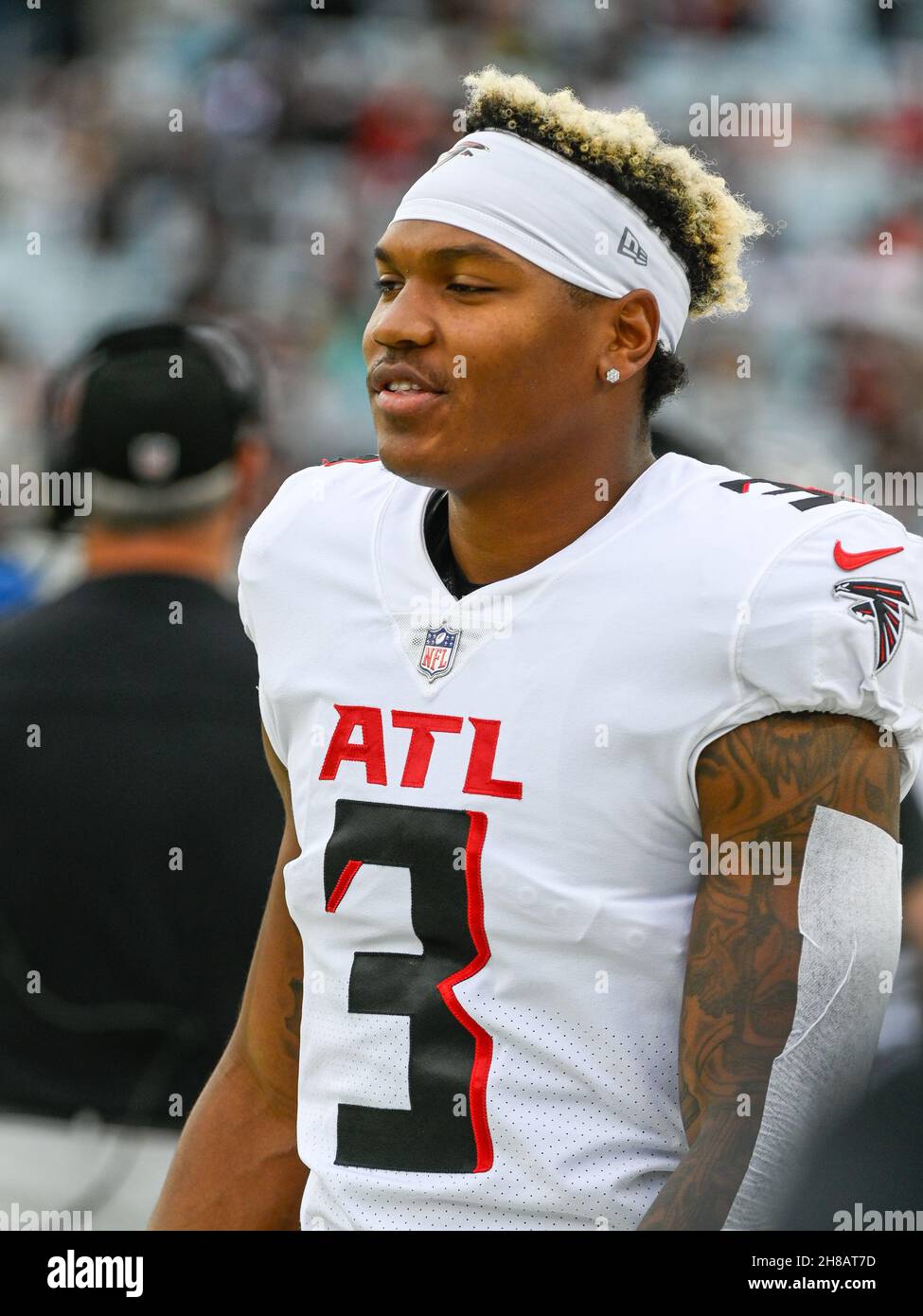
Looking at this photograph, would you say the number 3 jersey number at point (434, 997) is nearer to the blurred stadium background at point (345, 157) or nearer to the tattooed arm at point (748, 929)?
the tattooed arm at point (748, 929)

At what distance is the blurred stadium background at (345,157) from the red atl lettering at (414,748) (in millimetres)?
5483

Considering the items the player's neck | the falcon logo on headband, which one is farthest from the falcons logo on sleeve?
the falcon logo on headband

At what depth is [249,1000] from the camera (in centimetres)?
215

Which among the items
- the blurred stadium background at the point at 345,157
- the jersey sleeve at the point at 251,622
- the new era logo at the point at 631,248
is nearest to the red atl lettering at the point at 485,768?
the jersey sleeve at the point at 251,622

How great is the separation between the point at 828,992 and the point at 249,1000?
74cm

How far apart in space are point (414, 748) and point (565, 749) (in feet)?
0.54

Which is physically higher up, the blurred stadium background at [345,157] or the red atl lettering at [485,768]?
the blurred stadium background at [345,157]

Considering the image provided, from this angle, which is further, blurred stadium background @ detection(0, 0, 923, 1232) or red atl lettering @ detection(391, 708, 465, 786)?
blurred stadium background @ detection(0, 0, 923, 1232)

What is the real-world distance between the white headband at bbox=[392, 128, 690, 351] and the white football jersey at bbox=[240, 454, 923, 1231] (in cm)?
26

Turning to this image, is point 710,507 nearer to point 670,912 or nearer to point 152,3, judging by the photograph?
point 670,912

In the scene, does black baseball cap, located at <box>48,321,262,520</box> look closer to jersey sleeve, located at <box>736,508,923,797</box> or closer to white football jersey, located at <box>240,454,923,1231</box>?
white football jersey, located at <box>240,454,923,1231</box>

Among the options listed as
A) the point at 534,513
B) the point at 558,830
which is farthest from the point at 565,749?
the point at 534,513

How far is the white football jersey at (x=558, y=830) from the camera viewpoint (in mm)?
1733

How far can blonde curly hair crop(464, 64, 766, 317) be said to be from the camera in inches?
78.6
